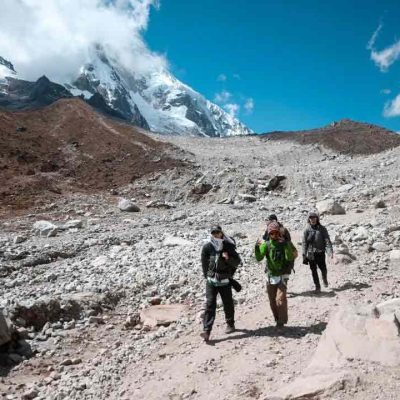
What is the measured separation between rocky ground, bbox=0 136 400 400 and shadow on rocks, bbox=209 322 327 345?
0.04 meters

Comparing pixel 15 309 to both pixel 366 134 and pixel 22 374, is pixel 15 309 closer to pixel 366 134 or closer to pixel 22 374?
pixel 22 374

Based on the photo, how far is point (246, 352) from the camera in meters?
7.86

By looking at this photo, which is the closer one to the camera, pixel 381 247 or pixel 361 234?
pixel 381 247

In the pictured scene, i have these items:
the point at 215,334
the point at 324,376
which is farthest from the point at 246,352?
the point at 324,376

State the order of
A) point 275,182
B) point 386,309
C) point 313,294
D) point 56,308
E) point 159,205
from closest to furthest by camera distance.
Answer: point 386,309 → point 313,294 → point 56,308 → point 159,205 → point 275,182

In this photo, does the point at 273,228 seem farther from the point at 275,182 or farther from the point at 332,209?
the point at 275,182

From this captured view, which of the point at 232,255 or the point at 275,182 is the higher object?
the point at 275,182

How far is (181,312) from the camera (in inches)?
437

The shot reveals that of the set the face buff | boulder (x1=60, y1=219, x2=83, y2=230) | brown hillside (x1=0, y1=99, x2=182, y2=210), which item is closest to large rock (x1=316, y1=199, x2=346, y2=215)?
boulder (x1=60, y1=219, x2=83, y2=230)

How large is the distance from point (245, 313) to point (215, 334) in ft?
4.48

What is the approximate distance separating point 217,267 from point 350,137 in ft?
166

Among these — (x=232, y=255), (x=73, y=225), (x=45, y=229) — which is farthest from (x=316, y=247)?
(x=73, y=225)

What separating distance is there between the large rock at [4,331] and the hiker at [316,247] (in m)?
6.61

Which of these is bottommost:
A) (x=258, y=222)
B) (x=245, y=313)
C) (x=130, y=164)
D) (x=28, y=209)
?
(x=245, y=313)
